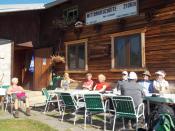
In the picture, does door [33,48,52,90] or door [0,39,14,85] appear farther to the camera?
door [33,48,52,90]

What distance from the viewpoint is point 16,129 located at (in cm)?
904

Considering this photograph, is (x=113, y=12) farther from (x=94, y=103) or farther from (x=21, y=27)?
(x=21, y=27)

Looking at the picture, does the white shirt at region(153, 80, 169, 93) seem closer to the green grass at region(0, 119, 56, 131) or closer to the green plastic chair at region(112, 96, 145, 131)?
the green plastic chair at region(112, 96, 145, 131)

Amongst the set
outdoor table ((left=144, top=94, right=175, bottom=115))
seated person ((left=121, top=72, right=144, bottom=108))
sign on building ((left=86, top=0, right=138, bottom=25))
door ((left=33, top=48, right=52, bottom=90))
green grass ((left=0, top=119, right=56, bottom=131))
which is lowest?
green grass ((left=0, top=119, right=56, bottom=131))

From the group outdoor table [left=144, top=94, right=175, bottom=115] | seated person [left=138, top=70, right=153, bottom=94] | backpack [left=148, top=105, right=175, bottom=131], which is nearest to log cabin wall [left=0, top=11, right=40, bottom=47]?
seated person [left=138, top=70, right=153, bottom=94]

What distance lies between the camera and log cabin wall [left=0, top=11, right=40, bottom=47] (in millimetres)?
17312

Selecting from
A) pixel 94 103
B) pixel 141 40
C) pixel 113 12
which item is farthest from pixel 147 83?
pixel 113 12

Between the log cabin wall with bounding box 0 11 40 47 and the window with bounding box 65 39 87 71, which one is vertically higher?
the log cabin wall with bounding box 0 11 40 47

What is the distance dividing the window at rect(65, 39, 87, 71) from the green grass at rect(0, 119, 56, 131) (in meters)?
5.34

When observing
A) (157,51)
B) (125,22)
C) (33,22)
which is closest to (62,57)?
(33,22)

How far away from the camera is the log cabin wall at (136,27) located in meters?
11.3

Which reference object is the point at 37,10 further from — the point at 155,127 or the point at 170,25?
the point at 155,127

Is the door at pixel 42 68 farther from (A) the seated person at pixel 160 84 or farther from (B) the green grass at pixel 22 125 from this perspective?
(A) the seated person at pixel 160 84

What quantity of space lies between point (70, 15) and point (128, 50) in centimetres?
414
